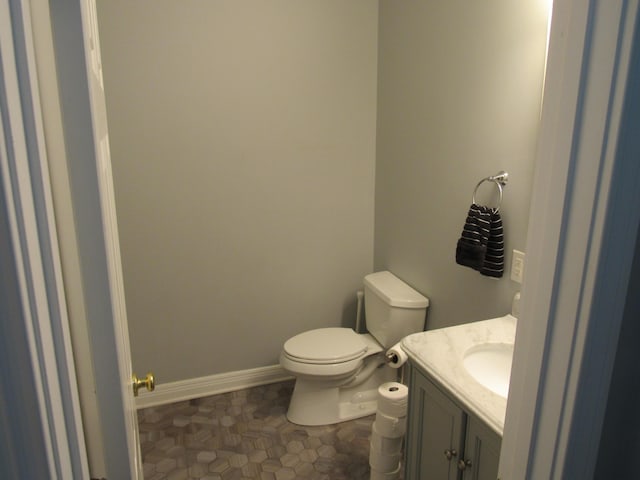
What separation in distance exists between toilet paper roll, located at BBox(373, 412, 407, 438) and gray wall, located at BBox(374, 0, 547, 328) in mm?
525

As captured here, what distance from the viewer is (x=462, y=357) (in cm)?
136

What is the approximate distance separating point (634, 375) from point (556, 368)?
12 centimetres

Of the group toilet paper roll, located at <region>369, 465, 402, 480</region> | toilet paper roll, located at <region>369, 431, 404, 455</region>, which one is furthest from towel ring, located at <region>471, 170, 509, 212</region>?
toilet paper roll, located at <region>369, 465, 402, 480</region>

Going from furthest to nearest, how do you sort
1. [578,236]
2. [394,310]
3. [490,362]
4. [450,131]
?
[394,310], [450,131], [490,362], [578,236]

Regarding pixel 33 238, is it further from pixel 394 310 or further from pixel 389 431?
pixel 394 310

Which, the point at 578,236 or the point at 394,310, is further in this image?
the point at 394,310

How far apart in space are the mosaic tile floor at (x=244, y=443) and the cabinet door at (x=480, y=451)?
2.96 ft

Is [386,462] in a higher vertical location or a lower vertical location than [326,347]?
lower

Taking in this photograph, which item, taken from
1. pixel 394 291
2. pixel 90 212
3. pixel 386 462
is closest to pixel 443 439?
pixel 386 462

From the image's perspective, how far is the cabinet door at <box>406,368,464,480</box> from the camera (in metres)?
1.24

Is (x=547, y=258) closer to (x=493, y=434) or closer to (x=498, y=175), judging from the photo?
(x=493, y=434)

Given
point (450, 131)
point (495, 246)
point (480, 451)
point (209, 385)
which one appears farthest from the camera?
point (209, 385)

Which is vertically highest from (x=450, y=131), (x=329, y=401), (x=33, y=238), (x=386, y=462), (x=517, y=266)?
(x=450, y=131)

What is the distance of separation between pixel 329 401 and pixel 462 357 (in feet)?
3.71
